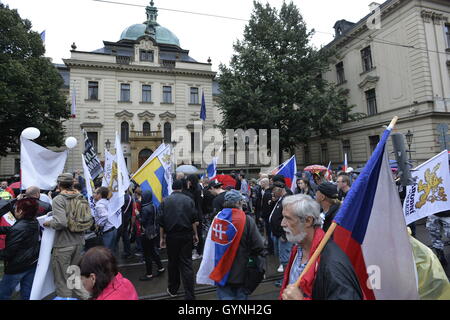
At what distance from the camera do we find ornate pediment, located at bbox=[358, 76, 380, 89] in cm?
2071

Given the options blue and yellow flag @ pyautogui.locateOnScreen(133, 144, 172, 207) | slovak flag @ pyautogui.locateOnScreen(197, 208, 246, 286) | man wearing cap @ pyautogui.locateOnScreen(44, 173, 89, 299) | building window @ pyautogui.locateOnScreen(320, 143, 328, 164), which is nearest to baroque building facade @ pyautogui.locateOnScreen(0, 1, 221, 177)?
building window @ pyautogui.locateOnScreen(320, 143, 328, 164)

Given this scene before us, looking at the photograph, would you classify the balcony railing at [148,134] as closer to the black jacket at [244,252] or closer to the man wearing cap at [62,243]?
the man wearing cap at [62,243]

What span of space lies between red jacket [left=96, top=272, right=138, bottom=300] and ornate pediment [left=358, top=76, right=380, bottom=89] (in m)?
23.6

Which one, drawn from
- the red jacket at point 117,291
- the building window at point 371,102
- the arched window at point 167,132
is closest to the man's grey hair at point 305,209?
the red jacket at point 117,291

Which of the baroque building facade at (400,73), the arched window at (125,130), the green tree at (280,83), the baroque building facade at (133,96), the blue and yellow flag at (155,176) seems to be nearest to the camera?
the blue and yellow flag at (155,176)

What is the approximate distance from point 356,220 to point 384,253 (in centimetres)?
31

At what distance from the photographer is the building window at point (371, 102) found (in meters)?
21.3

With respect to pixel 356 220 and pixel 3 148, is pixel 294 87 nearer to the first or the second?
pixel 356 220

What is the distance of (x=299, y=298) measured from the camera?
5.05 ft

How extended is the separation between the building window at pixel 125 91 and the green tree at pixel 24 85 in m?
6.77

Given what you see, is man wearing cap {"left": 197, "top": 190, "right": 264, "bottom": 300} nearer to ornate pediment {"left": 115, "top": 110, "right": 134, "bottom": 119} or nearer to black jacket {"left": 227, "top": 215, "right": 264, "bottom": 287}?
black jacket {"left": 227, "top": 215, "right": 264, "bottom": 287}

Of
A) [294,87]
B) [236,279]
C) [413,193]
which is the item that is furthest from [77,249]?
[294,87]

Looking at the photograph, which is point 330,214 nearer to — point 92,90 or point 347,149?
point 347,149

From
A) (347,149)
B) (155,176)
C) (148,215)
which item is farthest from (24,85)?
(347,149)
